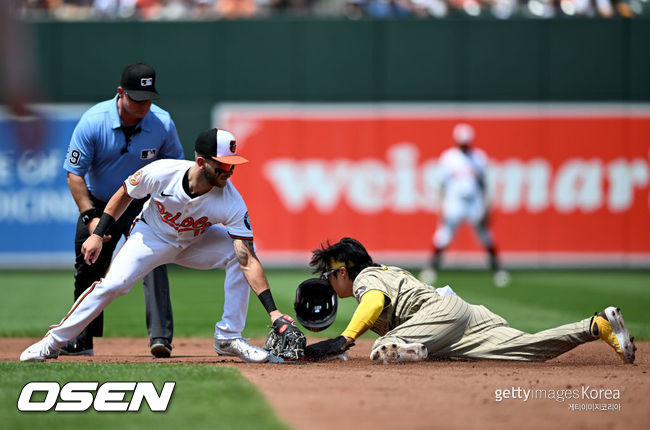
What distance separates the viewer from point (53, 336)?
6.57 meters

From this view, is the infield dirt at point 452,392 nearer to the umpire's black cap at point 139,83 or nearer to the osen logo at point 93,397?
the osen logo at point 93,397

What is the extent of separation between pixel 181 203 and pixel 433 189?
11.9 m

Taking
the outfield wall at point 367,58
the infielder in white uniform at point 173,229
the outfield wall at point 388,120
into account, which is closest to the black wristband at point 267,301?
the infielder in white uniform at point 173,229

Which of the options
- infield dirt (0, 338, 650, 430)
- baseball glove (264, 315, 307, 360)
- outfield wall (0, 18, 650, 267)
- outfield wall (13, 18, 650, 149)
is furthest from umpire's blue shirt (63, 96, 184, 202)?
outfield wall (13, 18, 650, 149)

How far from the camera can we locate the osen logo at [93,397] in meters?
4.93

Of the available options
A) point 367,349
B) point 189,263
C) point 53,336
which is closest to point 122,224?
point 189,263

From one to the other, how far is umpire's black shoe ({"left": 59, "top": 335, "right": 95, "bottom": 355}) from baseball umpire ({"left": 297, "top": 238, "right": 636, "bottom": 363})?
6.30ft

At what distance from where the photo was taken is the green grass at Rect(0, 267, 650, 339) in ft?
33.4

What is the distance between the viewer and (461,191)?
15438mm

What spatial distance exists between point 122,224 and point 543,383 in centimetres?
352

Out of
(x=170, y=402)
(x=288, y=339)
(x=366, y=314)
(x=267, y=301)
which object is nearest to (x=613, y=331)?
(x=366, y=314)

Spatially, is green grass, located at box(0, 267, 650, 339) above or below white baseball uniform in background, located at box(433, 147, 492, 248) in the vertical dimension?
below

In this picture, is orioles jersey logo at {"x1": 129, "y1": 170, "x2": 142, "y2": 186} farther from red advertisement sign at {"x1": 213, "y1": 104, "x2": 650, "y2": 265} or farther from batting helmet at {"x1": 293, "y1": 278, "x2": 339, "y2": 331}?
red advertisement sign at {"x1": 213, "y1": 104, "x2": 650, "y2": 265}

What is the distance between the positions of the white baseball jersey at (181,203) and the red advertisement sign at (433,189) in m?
11.1
